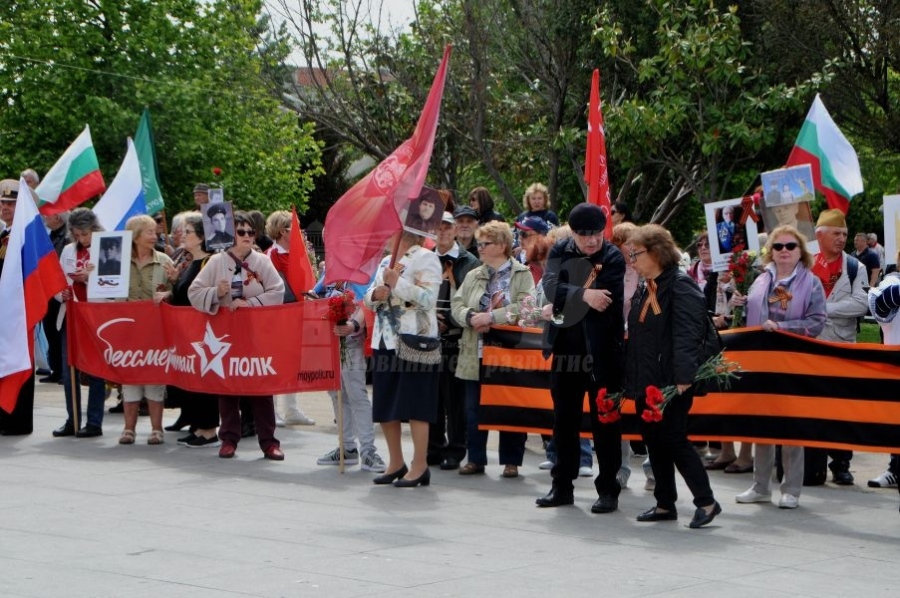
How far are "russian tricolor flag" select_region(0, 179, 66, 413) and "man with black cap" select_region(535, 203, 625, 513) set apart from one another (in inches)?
201

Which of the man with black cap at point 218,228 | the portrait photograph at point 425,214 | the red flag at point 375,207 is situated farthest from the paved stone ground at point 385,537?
the portrait photograph at point 425,214

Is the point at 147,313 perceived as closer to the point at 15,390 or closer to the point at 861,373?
the point at 15,390

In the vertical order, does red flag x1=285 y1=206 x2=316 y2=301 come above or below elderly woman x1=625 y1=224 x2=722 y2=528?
above

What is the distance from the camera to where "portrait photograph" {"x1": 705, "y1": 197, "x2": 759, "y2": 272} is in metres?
9.95

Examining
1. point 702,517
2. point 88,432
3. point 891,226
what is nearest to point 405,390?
point 702,517

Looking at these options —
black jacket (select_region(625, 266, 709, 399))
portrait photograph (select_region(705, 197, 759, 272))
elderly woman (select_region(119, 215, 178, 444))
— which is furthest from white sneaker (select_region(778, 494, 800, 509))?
elderly woman (select_region(119, 215, 178, 444))

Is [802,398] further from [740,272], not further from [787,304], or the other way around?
[740,272]

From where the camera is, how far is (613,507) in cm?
895

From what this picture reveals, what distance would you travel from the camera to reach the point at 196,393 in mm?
11852

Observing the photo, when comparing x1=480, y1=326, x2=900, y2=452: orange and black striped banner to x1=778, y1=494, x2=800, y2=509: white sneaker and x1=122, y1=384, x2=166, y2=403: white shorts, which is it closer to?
x1=778, y1=494, x2=800, y2=509: white sneaker

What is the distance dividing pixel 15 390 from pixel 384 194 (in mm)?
4013

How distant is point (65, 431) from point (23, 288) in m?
1.37

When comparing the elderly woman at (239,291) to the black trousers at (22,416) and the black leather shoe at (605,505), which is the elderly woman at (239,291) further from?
the black leather shoe at (605,505)

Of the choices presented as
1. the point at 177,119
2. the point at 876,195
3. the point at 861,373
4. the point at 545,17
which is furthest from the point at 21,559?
the point at 876,195
